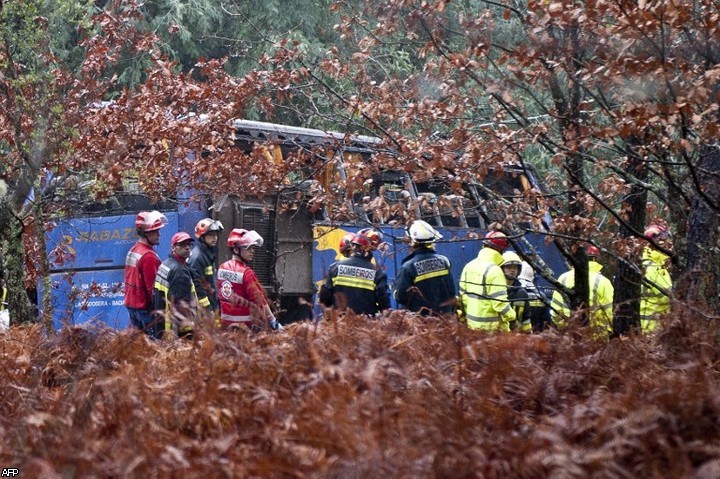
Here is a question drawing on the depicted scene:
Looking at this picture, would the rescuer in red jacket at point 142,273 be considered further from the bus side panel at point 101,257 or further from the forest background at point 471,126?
the bus side panel at point 101,257

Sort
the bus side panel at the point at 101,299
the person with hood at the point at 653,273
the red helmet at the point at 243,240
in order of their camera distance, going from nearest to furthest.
Answer: the person with hood at the point at 653,273
the red helmet at the point at 243,240
the bus side panel at the point at 101,299

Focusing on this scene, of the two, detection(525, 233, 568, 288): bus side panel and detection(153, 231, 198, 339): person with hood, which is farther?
detection(525, 233, 568, 288): bus side panel

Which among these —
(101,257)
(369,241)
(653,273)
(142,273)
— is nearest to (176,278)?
(142,273)

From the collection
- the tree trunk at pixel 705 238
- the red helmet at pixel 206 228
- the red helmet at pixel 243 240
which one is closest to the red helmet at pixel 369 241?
the red helmet at pixel 243 240

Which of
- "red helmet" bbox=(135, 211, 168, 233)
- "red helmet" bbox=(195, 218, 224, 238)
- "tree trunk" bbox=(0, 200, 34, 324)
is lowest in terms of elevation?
"tree trunk" bbox=(0, 200, 34, 324)

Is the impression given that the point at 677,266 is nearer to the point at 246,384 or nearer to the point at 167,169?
the point at 246,384

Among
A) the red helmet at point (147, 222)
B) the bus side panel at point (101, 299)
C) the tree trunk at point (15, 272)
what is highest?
the red helmet at point (147, 222)

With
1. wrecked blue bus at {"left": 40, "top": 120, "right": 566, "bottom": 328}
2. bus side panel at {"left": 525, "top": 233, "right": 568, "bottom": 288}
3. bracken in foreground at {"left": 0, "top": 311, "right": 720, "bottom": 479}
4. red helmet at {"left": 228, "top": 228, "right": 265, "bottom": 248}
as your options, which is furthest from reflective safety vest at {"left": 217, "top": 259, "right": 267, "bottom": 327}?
bus side panel at {"left": 525, "top": 233, "right": 568, "bottom": 288}

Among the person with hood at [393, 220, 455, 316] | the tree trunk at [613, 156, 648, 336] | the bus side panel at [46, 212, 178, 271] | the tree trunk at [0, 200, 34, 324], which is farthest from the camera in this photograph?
the bus side panel at [46, 212, 178, 271]

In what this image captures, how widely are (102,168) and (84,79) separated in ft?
3.69

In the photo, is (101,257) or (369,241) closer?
(369,241)

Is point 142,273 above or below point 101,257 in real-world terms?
below

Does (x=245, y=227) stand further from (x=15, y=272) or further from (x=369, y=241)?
(x=15, y=272)

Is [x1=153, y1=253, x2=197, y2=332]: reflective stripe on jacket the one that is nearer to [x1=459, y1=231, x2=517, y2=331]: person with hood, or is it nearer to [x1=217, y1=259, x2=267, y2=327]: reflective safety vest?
[x1=217, y1=259, x2=267, y2=327]: reflective safety vest
